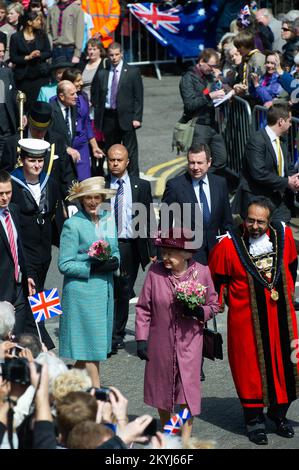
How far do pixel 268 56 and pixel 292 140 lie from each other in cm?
116

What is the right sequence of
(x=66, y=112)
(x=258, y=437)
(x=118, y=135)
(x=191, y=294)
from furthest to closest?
(x=118, y=135)
(x=66, y=112)
(x=258, y=437)
(x=191, y=294)

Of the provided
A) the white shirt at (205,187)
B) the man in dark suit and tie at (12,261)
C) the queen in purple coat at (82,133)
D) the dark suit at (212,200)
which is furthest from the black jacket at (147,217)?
the queen in purple coat at (82,133)

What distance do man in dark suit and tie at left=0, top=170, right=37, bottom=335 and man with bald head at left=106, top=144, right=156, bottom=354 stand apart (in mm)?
1199

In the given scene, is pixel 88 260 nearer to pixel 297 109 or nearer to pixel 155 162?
pixel 297 109

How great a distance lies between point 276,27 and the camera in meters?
19.9

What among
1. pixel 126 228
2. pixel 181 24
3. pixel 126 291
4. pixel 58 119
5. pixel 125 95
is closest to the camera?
pixel 126 291

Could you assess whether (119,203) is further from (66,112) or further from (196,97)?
(196,97)

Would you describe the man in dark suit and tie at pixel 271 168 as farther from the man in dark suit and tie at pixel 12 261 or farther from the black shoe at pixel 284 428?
the black shoe at pixel 284 428

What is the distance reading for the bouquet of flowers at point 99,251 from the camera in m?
9.99

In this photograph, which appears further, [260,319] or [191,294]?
[260,319]

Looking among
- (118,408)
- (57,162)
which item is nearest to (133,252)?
(57,162)

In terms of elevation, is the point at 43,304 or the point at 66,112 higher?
the point at 66,112

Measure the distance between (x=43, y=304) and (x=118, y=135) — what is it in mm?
6895

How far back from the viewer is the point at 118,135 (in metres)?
16.6
